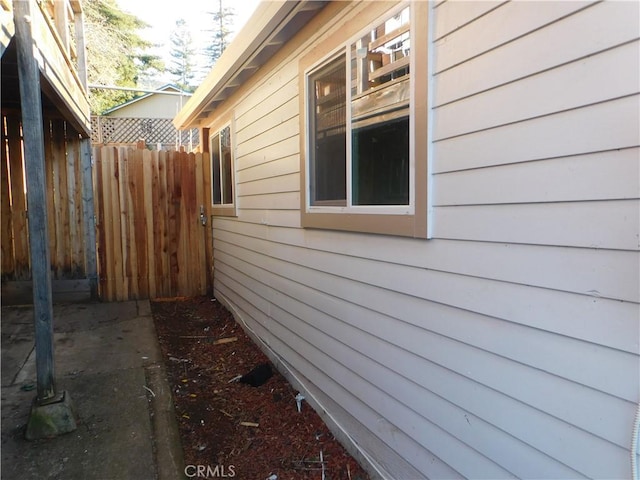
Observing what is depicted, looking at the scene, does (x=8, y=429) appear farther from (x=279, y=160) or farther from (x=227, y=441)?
(x=279, y=160)

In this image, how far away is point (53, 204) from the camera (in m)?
6.00

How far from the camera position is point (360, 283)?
2.75m

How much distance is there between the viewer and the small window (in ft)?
19.4

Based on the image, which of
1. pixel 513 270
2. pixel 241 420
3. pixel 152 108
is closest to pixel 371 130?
pixel 513 270

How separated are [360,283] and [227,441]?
5.01 ft

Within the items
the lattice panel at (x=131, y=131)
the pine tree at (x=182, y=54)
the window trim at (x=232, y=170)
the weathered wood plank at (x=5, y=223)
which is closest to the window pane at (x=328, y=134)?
the window trim at (x=232, y=170)

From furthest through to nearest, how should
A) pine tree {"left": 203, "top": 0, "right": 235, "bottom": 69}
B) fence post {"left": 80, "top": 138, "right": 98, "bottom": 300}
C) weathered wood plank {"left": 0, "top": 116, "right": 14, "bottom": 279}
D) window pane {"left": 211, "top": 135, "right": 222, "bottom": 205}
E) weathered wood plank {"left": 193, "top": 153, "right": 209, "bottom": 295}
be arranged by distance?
pine tree {"left": 203, "top": 0, "right": 235, "bottom": 69} < weathered wood plank {"left": 193, "top": 153, "right": 209, "bottom": 295} < window pane {"left": 211, "top": 135, "right": 222, "bottom": 205} < fence post {"left": 80, "top": 138, "right": 98, "bottom": 300} < weathered wood plank {"left": 0, "top": 116, "right": 14, "bottom": 279}

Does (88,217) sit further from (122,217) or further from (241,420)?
(241,420)

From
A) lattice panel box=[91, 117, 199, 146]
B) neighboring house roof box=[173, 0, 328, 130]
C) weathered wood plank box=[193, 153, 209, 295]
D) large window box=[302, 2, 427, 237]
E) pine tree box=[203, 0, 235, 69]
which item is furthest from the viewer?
pine tree box=[203, 0, 235, 69]

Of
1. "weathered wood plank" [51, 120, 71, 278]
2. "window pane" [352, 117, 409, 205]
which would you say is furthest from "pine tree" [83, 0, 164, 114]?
"window pane" [352, 117, 409, 205]

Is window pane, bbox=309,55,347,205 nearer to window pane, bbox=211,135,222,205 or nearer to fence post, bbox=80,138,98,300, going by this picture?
window pane, bbox=211,135,222,205

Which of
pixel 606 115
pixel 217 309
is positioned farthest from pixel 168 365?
pixel 606 115

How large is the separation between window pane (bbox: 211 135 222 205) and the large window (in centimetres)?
349

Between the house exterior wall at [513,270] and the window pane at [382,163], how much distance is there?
0.79 feet
